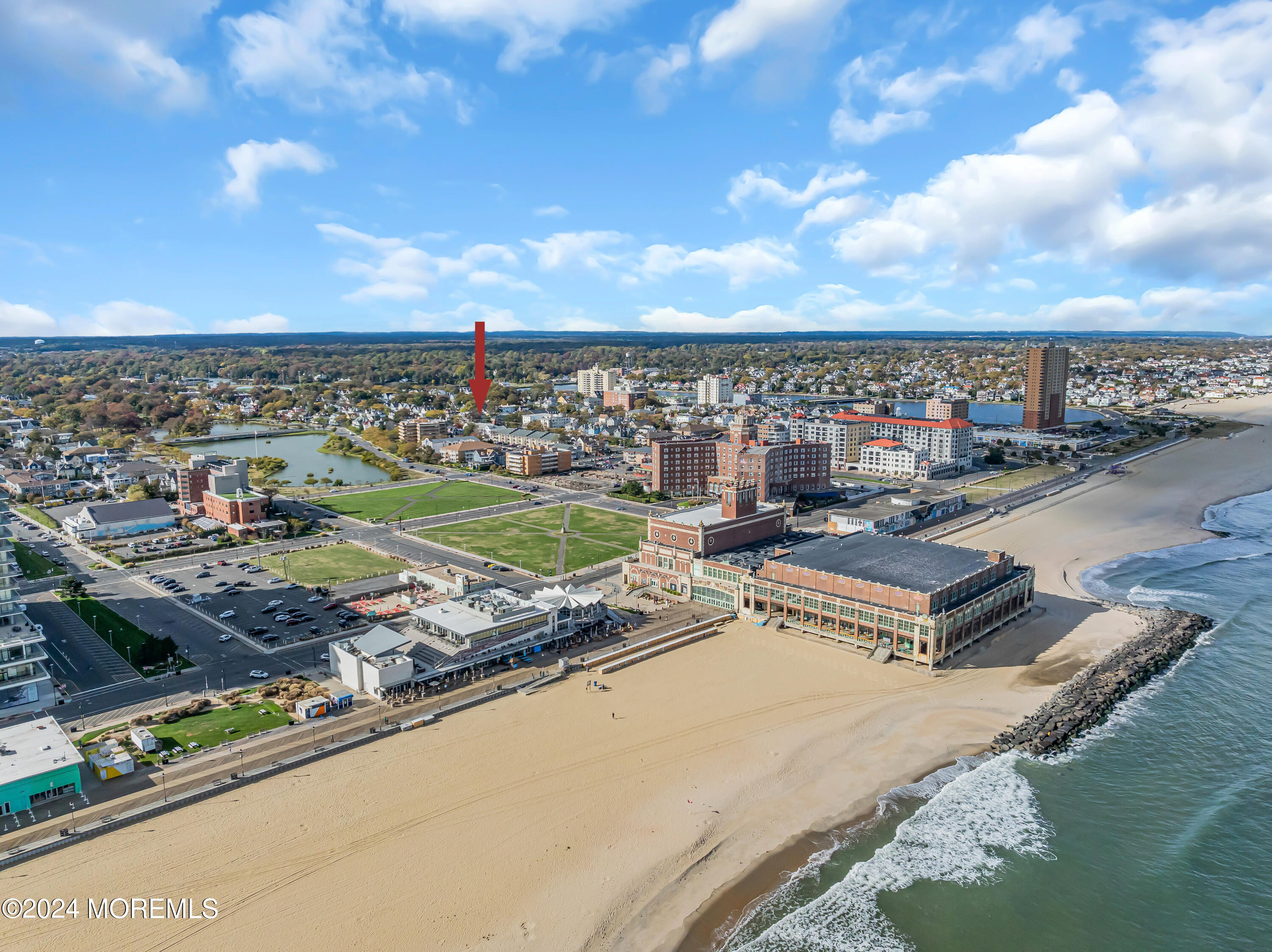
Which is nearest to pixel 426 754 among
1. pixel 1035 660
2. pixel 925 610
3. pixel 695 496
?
pixel 925 610

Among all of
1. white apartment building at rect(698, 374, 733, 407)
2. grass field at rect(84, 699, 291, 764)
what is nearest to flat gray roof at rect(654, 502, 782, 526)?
grass field at rect(84, 699, 291, 764)

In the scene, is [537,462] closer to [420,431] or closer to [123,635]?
[420,431]

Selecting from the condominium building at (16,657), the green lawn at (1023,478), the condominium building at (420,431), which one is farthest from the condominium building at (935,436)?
the condominium building at (16,657)

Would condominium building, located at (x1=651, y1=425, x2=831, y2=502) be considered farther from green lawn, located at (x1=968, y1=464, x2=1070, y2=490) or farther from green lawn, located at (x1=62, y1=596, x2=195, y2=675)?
green lawn, located at (x1=62, y1=596, x2=195, y2=675)

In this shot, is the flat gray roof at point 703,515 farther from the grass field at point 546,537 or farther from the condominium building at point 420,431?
the condominium building at point 420,431

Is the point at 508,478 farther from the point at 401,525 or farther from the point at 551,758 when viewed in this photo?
the point at 551,758

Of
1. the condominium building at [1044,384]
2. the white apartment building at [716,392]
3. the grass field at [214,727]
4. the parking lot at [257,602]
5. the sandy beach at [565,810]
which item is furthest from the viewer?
the white apartment building at [716,392]
